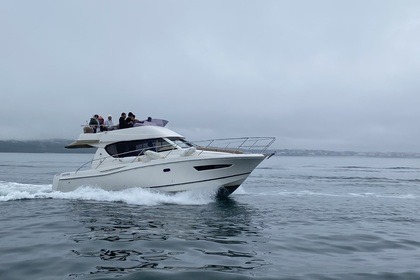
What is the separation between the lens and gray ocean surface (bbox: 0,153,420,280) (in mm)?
7448

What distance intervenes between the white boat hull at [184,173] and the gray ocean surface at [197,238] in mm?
511

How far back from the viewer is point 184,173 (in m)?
17.4

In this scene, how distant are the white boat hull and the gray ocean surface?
0.51 m

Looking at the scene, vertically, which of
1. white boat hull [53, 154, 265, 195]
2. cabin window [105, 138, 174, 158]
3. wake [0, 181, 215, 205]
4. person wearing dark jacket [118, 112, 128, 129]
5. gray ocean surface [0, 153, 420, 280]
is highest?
person wearing dark jacket [118, 112, 128, 129]

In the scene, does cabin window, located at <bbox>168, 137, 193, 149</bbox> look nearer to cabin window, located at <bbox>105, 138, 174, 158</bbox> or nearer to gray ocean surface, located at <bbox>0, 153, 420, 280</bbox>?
cabin window, located at <bbox>105, 138, 174, 158</bbox>

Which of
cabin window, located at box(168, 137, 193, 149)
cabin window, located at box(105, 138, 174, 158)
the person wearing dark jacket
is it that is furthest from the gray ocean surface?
the person wearing dark jacket

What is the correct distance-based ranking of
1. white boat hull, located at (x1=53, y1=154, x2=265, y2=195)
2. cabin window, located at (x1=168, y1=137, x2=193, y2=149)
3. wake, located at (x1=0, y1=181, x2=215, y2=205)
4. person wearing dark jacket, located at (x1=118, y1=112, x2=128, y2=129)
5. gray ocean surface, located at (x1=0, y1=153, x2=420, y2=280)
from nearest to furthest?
gray ocean surface, located at (x1=0, y1=153, x2=420, y2=280) → wake, located at (x1=0, y1=181, x2=215, y2=205) → white boat hull, located at (x1=53, y1=154, x2=265, y2=195) → cabin window, located at (x1=168, y1=137, x2=193, y2=149) → person wearing dark jacket, located at (x1=118, y1=112, x2=128, y2=129)

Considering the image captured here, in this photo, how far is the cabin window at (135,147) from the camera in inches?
732

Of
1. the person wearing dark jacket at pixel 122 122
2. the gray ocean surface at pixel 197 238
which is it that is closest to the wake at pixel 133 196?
the gray ocean surface at pixel 197 238

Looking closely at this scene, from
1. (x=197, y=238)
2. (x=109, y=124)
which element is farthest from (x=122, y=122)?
(x=197, y=238)

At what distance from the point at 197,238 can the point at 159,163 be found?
7.53 meters

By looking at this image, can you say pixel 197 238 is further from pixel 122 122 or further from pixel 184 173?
pixel 122 122

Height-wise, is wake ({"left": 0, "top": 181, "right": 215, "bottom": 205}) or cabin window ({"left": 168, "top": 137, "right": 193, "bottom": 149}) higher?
cabin window ({"left": 168, "top": 137, "right": 193, "bottom": 149})

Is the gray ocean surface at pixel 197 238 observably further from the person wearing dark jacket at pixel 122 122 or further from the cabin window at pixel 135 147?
the person wearing dark jacket at pixel 122 122
